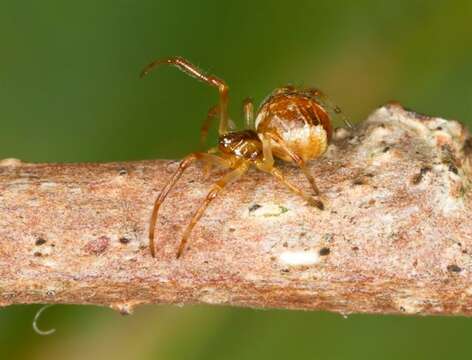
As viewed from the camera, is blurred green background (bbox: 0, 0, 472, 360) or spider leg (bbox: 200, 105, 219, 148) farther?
blurred green background (bbox: 0, 0, 472, 360)

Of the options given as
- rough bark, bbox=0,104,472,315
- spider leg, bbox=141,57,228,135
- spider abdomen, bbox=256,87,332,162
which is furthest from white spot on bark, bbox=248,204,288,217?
spider leg, bbox=141,57,228,135

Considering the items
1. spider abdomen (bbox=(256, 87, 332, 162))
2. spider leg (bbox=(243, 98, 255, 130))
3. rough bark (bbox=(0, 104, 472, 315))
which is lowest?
rough bark (bbox=(0, 104, 472, 315))

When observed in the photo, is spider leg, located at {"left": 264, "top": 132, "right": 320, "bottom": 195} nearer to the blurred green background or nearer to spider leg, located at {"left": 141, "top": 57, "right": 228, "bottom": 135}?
spider leg, located at {"left": 141, "top": 57, "right": 228, "bottom": 135}

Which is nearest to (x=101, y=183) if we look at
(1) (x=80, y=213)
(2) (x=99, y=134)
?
(1) (x=80, y=213)

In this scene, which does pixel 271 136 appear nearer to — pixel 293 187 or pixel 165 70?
pixel 293 187

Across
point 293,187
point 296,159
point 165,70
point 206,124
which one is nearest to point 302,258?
point 293,187

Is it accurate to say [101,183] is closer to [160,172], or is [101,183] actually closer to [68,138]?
[160,172]

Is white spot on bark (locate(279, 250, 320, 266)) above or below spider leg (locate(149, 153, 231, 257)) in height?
below
